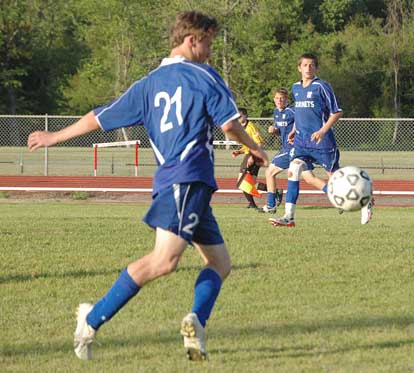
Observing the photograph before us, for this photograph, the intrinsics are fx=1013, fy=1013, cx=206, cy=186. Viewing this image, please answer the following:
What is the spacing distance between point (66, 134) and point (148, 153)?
27906mm

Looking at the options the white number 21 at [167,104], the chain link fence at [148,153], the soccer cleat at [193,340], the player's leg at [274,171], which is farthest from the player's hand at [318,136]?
the chain link fence at [148,153]

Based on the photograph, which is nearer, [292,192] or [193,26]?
[193,26]

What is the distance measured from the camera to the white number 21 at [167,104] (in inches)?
212

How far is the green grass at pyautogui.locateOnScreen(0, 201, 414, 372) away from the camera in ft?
18.4

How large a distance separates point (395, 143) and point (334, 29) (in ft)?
76.7

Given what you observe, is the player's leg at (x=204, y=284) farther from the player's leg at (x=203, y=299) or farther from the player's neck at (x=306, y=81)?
the player's neck at (x=306, y=81)

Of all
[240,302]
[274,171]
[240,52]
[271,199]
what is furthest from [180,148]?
[240,52]

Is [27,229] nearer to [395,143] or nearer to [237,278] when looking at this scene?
[237,278]

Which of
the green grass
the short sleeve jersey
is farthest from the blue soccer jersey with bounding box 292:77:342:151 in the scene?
the short sleeve jersey

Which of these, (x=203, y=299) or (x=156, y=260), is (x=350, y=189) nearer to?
(x=203, y=299)

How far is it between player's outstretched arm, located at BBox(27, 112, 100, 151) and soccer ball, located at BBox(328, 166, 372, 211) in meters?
2.54

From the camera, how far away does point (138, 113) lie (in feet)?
18.4

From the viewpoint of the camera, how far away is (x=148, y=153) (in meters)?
33.6

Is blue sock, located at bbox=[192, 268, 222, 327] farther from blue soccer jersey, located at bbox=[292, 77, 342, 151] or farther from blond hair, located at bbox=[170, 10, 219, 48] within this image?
blue soccer jersey, located at bbox=[292, 77, 342, 151]
